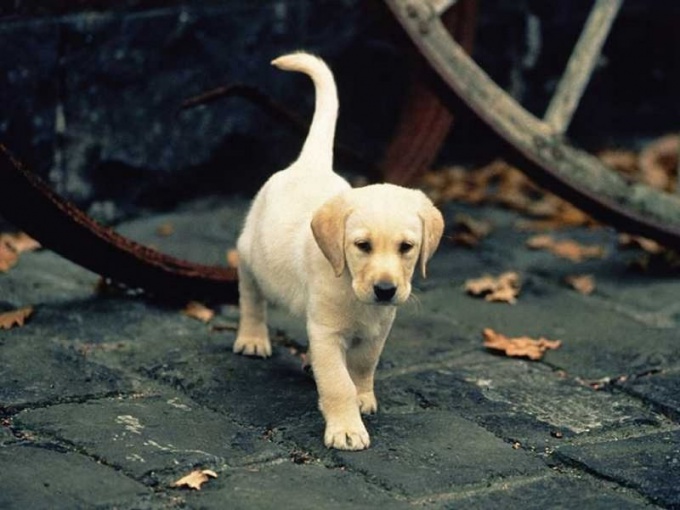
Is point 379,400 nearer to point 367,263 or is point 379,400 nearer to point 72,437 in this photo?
point 367,263

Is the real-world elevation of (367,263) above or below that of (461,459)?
above

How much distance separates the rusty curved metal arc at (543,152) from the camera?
173 inches

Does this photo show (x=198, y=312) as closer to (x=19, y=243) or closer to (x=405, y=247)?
(x=19, y=243)

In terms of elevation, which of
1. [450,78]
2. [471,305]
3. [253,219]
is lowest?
[471,305]

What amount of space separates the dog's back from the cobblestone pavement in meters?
0.29

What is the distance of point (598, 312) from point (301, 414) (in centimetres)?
141

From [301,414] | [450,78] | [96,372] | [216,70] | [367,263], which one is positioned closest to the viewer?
[367,263]

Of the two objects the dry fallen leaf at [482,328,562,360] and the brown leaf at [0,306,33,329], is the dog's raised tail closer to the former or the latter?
the dry fallen leaf at [482,328,562,360]

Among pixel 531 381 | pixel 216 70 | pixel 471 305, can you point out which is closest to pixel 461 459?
pixel 531 381

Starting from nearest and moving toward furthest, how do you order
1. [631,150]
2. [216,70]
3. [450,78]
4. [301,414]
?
[301,414] < [450,78] < [216,70] < [631,150]

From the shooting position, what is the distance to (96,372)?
12.1 ft

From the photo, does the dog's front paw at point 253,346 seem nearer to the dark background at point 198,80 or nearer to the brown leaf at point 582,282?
the dark background at point 198,80

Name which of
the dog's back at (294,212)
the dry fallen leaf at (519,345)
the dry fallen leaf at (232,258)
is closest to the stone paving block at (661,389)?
the dry fallen leaf at (519,345)

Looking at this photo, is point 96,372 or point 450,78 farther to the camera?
point 450,78
